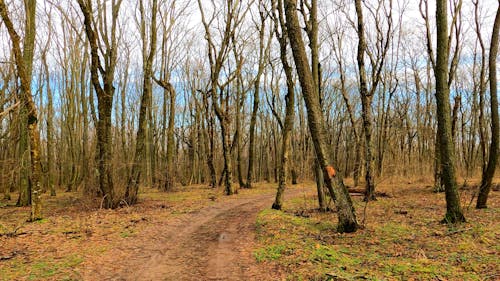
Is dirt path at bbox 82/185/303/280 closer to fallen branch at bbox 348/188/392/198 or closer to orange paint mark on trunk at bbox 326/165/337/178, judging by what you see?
orange paint mark on trunk at bbox 326/165/337/178

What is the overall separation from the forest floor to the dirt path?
0.06 feet

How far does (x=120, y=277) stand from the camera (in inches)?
202

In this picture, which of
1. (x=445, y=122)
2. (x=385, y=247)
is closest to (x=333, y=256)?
(x=385, y=247)

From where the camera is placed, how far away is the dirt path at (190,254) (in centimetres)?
519

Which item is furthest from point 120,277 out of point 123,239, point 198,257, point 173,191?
Result: point 173,191

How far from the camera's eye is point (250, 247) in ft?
21.8

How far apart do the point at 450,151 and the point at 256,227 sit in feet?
16.4

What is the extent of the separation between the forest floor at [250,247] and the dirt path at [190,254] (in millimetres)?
18

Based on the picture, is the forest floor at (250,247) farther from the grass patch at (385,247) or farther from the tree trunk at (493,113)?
the tree trunk at (493,113)

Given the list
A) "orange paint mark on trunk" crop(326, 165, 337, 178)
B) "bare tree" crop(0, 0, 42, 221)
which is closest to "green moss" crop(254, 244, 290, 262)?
"orange paint mark on trunk" crop(326, 165, 337, 178)

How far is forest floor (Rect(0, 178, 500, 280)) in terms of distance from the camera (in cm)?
501

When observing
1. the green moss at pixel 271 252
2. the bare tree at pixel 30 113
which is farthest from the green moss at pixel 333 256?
the bare tree at pixel 30 113

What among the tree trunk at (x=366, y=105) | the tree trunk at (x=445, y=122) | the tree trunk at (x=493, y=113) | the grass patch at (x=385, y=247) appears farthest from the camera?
the tree trunk at (x=366, y=105)

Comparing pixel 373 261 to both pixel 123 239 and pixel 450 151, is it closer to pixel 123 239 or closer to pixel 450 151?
pixel 450 151
